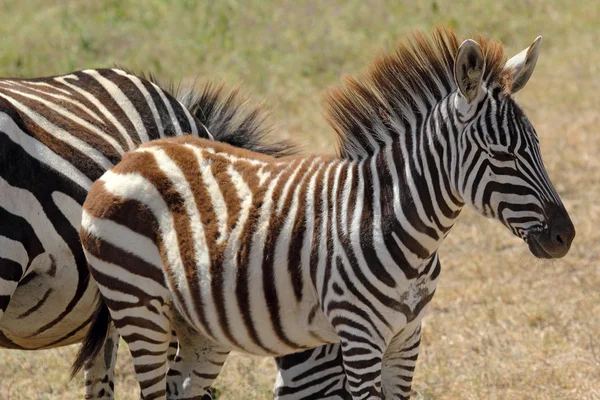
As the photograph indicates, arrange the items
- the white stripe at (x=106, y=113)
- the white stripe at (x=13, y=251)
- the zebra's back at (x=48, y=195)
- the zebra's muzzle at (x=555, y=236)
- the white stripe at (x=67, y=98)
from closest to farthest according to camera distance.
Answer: the zebra's muzzle at (x=555, y=236), the white stripe at (x=13, y=251), the zebra's back at (x=48, y=195), the white stripe at (x=67, y=98), the white stripe at (x=106, y=113)

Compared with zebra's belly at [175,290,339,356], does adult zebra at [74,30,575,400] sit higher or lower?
higher

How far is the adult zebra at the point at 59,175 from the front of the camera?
5.08 metres

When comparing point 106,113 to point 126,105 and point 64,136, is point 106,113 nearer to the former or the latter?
point 126,105

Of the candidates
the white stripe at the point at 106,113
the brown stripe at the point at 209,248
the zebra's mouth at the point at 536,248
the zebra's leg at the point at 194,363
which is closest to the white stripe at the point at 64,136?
the white stripe at the point at 106,113

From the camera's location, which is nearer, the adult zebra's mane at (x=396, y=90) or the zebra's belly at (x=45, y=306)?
the adult zebra's mane at (x=396, y=90)

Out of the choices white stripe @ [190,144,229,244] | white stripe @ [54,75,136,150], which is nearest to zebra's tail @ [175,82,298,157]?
white stripe @ [54,75,136,150]

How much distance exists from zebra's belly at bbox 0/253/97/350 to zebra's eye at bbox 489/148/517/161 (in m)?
2.49

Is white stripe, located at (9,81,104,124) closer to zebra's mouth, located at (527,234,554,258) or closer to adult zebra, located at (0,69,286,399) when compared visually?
adult zebra, located at (0,69,286,399)

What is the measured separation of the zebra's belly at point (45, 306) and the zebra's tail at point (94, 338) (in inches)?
4.6

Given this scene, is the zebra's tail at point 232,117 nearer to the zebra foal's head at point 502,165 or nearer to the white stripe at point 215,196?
the white stripe at point 215,196

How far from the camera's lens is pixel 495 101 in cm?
436

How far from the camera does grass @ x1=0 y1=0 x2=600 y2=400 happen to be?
694cm

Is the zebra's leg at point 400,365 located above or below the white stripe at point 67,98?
below

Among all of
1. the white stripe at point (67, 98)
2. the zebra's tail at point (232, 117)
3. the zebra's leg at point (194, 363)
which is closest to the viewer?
the zebra's leg at point (194, 363)
